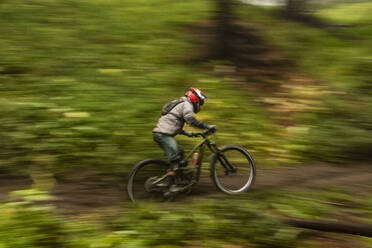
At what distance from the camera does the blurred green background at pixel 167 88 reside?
243 inches

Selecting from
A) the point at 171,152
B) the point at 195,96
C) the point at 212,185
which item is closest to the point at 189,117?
the point at 195,96

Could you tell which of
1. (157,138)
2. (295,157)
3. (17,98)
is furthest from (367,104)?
(17,98)

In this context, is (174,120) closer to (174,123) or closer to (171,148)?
(174,123)

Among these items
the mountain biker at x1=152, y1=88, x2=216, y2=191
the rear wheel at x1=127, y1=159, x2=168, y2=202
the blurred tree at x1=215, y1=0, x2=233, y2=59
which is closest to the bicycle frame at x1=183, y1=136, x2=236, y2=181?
the mountain biker at x1=152, y1=88, x2=216, y2=191

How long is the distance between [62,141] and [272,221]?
485 centimetres

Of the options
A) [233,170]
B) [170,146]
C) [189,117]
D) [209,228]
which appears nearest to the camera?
[209,228]

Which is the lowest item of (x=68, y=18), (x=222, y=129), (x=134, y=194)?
(x=134, y=194)

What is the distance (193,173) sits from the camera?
24.9 ft

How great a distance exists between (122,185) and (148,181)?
938mm

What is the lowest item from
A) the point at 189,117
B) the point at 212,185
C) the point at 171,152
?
the point at 212,185

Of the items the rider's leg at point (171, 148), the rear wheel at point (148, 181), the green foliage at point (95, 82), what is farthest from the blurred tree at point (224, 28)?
the rear wheel at point (148, 181)

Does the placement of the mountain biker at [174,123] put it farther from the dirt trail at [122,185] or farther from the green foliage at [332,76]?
the green foliage at [332,76]

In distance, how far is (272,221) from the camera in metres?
5.72

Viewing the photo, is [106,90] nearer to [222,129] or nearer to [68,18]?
[222,129]
